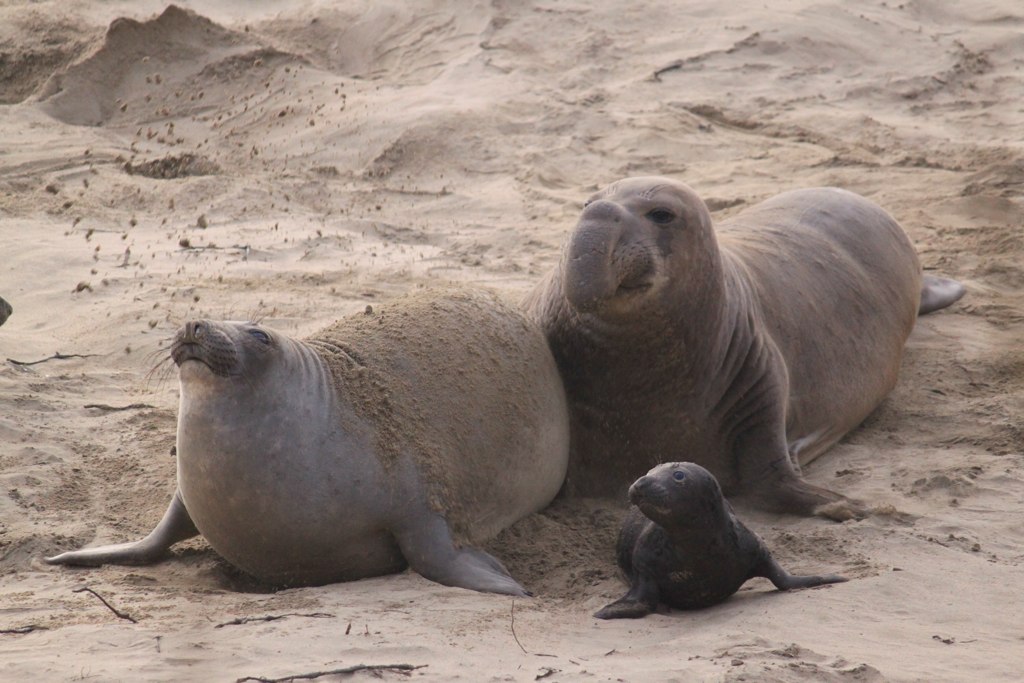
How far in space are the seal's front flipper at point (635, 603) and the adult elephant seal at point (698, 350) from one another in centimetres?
99

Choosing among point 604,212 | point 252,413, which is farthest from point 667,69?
point 252,413

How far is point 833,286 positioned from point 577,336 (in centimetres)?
162

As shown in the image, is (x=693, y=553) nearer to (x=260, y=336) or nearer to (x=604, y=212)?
(x=604, y=212)

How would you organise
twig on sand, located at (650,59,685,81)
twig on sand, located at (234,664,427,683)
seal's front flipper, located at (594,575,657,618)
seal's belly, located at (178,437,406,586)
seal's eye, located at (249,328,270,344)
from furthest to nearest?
twig on sand, located at (650,59,685,81) < seal's eye, located at (249,328,270,344) < seal's belly, located at (178,437,406,586) < seal's front flipper, located at (594,575,657,618) < twig on sand, located at (234,664,427,683)

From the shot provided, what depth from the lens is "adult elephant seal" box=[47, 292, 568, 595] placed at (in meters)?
4.47

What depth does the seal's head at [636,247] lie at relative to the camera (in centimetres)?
504

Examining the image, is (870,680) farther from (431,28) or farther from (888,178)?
(431,28)

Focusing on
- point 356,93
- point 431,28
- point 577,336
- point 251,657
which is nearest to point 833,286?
point 577,336

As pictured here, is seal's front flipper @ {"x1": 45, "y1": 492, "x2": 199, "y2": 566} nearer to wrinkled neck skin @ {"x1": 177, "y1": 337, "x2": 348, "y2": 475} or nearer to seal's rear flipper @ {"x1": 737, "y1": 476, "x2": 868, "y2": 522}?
wrinkled neck skin @ {"x1": 177, "y1": 337, "x2": 348, "y2": 475}

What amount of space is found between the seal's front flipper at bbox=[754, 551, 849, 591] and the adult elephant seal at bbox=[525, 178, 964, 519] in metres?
0.69

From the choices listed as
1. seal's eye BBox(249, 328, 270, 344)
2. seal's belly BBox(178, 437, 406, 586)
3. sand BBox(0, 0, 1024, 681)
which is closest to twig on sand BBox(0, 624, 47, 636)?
sand BBox(0, 0, 1024, 681)

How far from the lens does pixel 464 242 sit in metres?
8.43

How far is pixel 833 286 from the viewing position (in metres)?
6.52

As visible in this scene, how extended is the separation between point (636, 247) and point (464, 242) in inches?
133
